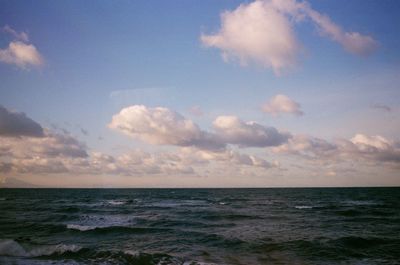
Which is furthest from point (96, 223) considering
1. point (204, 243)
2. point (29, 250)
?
point (204, 243)

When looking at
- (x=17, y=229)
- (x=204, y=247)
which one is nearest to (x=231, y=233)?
(x=204, y=247)

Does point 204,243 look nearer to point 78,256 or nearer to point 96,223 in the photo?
point 78,256

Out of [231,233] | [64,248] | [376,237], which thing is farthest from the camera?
[231,233]

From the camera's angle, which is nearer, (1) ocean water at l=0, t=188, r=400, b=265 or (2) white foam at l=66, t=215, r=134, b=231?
(1) ocean water at l=0, t=188, r=400, b=265

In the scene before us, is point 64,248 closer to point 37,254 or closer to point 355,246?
point 37,254

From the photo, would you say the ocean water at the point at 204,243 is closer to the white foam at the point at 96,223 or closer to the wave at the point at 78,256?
the wave at the point at 78,256

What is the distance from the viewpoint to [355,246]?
63.5 feet

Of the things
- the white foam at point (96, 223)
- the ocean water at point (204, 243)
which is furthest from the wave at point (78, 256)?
the white foam at point (96, 223)

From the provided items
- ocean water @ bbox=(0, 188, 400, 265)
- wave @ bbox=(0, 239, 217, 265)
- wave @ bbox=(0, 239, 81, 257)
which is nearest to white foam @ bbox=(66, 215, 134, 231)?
ocean water @ bbox=(0, 188, 400, 265)

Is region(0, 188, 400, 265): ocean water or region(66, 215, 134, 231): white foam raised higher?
region(0, 188, 400, 265): ocean water

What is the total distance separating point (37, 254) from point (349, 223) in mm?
26224

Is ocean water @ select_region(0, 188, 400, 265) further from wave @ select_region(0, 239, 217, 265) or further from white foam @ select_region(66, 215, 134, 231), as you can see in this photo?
white foam @ select_region(66, 215, 134, 231)

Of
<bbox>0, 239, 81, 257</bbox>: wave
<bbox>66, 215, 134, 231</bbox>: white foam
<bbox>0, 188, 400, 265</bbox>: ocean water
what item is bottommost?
<bbox>66, 215, 134, 231</bbox>: white foam

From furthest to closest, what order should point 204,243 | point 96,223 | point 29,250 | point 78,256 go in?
point 96,223
point 204,243
point 29,250
point 78,256
